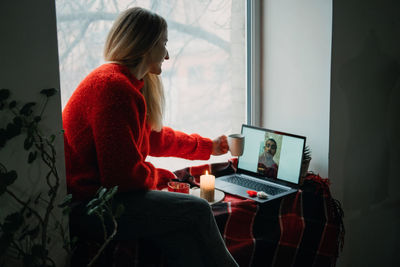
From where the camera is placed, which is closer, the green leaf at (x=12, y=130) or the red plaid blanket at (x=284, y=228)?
the green leaf at (x=12, y=130)

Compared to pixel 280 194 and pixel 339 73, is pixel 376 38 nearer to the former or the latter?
pixel 339 73

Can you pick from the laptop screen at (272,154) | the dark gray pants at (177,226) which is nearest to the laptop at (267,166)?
the laptop screen at (272,154)

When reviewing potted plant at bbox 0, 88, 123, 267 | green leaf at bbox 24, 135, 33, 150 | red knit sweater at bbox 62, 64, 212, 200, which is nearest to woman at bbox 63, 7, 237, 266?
red knit sweater at bbox 62, 64, 212, 200

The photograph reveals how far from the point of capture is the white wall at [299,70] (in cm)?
180

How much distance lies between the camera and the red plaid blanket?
4.95ft

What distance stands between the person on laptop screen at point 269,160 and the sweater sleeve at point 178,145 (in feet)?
0.82

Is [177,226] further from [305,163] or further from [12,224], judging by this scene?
[305,163]

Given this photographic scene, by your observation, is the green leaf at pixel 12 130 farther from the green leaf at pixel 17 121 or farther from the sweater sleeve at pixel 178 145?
A: the sweater sleeve at pixel 178 145

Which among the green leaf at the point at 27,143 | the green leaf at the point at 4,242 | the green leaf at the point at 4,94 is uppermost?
the green leaf at the point at 4,94

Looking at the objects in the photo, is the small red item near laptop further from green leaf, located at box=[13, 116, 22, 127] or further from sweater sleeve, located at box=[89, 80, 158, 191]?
green leaf, located at box=[13, 116, 22, 127]

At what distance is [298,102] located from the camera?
6.33ft

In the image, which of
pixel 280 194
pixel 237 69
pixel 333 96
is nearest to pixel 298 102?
pixel 333 96

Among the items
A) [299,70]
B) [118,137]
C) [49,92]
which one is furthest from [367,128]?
[49,92]

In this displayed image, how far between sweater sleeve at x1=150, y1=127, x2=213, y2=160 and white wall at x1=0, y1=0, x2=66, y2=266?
0.57 meters
